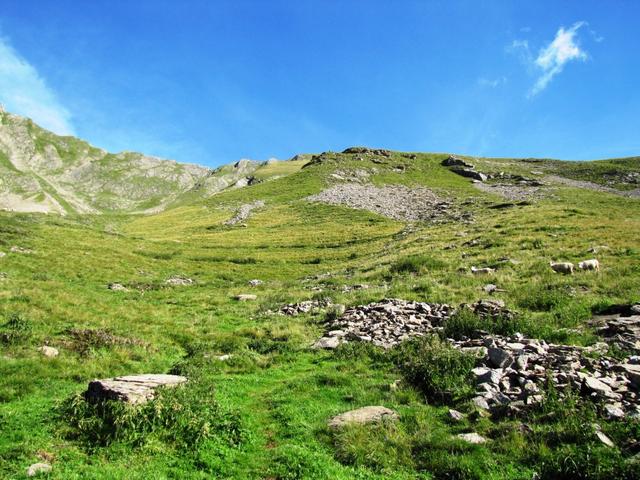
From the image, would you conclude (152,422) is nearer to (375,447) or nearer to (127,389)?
(127,389)

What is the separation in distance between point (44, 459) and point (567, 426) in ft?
34.2

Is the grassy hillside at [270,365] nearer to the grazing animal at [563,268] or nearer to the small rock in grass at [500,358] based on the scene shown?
the grazing animal at [563,268]

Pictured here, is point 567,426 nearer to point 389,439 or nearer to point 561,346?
point 389,439

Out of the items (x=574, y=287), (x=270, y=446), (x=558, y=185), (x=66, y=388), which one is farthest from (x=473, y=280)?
(x=558, y=185)

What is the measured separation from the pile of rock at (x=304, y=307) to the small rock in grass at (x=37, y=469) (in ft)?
51.0

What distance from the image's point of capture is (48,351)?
1357 cm

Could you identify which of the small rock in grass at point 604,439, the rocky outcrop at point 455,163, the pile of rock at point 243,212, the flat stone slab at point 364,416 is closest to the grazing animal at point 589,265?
the small rock in grass at point 604,439

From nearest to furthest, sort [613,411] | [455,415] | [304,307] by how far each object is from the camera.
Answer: [613,411], [455,415], [304,307]

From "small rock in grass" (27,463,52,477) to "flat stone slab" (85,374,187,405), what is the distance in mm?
2082

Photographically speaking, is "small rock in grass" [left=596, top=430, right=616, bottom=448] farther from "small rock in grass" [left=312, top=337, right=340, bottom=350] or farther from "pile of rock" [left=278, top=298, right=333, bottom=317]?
"pile of rock" [left=278, top=298, right=333, bottom=317]

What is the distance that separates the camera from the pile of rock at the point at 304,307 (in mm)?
23233

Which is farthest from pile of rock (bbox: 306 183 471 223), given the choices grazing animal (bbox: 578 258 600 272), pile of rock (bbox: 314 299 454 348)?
pile of rock (bbox: 314 299 454 348)

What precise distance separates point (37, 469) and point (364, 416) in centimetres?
685

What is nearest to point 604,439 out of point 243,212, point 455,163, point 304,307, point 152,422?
point 152,422
